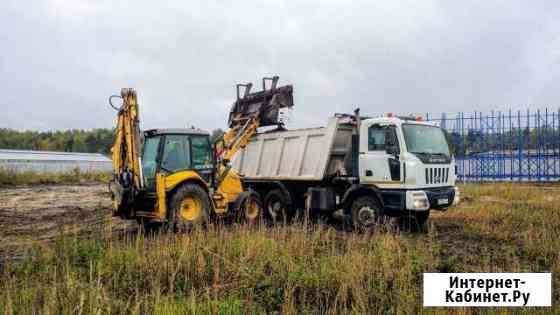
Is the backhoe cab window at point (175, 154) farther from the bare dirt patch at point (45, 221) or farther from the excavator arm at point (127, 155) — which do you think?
the bare dirt patch at point (45, 221)

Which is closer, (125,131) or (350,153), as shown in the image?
(125,131)

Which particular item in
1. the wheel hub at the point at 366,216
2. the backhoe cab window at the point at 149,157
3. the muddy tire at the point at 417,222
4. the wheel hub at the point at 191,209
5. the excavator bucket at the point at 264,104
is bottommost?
the muddy tire at the point at 417,222

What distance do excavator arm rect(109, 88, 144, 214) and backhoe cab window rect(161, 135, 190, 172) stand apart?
2.07 ft

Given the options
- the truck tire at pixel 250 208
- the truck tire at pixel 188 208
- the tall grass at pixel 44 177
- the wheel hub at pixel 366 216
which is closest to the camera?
the truck tire at pixel 188 208

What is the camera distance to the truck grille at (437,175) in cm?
909

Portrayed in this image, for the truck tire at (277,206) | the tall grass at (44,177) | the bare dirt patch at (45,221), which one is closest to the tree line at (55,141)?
the tall grass at (44,177)

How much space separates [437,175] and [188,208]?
522 centimetres

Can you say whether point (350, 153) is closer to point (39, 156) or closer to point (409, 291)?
point (409, 291)

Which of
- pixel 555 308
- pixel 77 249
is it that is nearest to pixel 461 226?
pixel 555 308

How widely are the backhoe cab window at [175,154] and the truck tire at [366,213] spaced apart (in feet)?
12.2

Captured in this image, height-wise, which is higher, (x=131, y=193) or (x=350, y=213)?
(x=131, y=193)

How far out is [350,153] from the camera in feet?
33.3

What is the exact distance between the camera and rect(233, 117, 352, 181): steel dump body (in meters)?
10.3

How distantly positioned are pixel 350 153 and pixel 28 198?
14.1 meters
